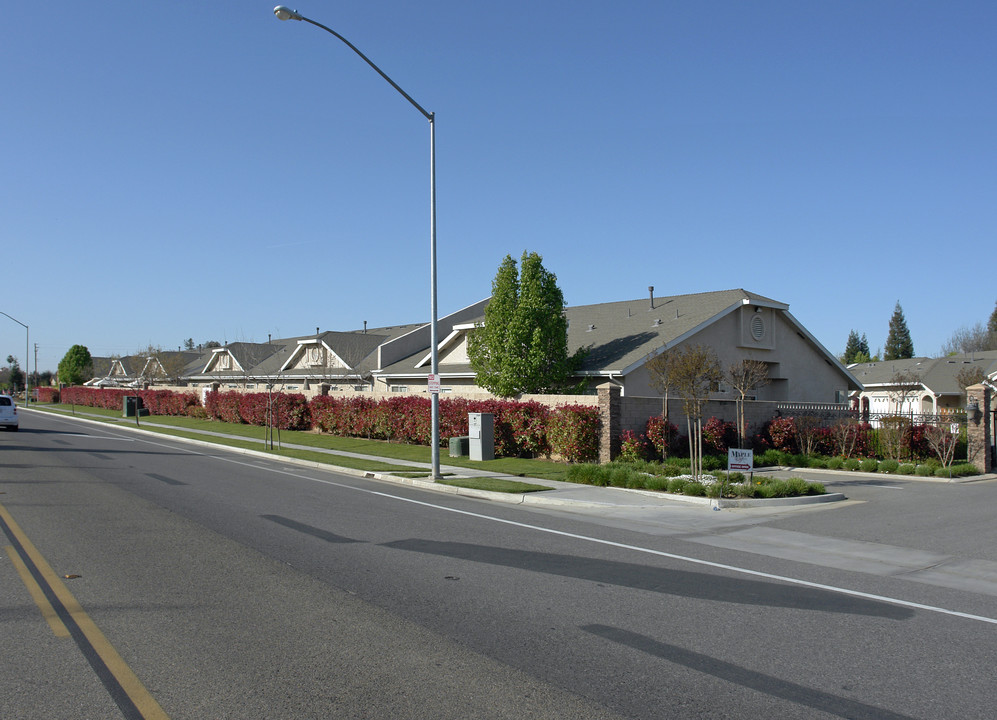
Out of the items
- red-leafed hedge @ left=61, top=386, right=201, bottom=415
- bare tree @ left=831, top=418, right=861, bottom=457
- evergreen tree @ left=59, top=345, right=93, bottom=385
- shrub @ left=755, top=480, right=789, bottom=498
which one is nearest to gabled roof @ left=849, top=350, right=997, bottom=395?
bare tree @ left=831, top=418, right=861, bottom=457

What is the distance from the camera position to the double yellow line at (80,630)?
4.86 meters

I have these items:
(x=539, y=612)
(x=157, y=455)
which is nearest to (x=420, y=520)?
(x=539, y=612)

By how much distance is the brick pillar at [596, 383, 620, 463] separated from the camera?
72.4ft

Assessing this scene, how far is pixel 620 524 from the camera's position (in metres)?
13.2

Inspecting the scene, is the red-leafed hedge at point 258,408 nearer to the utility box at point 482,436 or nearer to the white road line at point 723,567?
the utility box at point 482,436

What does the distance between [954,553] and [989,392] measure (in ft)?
49.8

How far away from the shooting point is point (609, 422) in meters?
22.1

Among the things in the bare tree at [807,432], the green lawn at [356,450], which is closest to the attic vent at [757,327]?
the bare tree at [807,432]

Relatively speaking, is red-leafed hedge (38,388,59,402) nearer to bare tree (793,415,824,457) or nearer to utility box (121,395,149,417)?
utility box (121,395,149,417)

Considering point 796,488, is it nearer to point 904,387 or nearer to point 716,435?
point 716,435

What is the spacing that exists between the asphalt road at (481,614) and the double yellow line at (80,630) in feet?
0.09

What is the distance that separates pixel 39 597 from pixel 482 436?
1759cm

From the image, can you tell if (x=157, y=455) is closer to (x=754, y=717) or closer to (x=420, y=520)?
(x=420, y=520)

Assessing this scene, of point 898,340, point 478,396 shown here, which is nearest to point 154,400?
point 478,396
